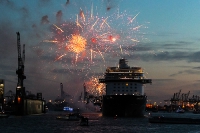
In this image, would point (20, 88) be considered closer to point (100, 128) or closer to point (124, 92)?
point (124, 92)

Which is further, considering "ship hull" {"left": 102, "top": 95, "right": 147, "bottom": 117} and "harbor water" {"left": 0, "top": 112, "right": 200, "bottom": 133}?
"ship hull" {"left": 102, "top": 95, "right": 147, "bottom": 117}

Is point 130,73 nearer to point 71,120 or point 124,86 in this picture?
point 124,86

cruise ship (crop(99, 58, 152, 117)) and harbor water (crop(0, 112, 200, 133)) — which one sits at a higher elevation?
cruise ship (crop(99, 58, 152, 117))

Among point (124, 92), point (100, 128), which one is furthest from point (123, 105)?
point (100, 128)

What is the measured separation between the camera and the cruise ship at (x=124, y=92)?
14375 cm

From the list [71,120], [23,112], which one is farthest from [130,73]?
[23,112]

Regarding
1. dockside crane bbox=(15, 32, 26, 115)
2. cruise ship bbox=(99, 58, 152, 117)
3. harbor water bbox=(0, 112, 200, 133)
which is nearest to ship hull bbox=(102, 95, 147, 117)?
cruise ship bbox=(99, 58, 152, 117)

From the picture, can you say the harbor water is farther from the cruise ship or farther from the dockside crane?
the dockside crane

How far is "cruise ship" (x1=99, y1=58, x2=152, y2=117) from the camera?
144m

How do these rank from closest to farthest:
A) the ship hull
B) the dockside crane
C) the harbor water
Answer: the harbor water < the ship hull < the dockside crane

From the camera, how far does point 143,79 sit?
150500mm

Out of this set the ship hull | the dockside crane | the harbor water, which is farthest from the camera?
the dockside crane

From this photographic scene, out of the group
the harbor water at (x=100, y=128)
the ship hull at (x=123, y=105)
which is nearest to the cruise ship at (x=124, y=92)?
the ship hull at (x=123, y=105)

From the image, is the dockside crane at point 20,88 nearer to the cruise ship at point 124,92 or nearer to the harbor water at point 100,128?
the cruise ship at point 124,92
